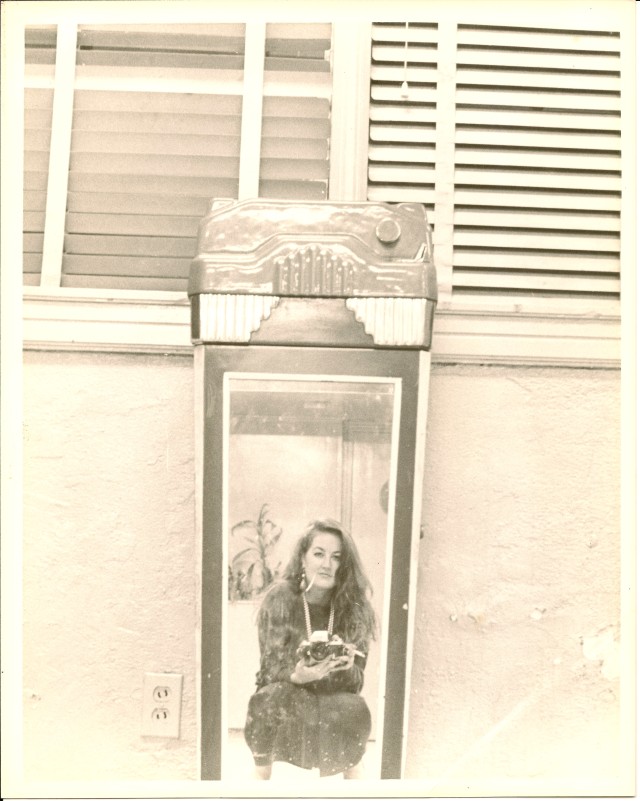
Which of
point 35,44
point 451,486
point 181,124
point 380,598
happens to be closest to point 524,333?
point 451,486

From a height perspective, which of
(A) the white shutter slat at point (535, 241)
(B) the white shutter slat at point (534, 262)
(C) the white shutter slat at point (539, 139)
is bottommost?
(B) the white shutter slat at point (534, 262)

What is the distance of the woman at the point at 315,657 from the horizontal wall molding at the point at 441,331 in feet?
1.30

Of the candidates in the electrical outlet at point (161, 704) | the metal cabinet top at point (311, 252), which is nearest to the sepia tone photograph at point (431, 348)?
the electrical outlet at point (161, 704)

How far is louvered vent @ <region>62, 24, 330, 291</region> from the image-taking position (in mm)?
1445

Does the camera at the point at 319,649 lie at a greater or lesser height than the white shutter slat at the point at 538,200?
lesser

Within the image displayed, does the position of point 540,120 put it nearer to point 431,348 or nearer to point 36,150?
point 431,348

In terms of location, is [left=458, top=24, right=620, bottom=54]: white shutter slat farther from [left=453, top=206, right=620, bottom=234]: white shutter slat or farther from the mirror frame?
the mirror frame

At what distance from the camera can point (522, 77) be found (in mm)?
1458

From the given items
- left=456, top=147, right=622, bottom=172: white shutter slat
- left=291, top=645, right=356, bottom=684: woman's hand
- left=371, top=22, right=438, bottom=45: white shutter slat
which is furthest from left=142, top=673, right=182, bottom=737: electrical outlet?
left=371, top=22, right=438, bottom=45: white shutter slat

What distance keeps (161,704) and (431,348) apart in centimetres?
76

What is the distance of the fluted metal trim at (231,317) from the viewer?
1271mm

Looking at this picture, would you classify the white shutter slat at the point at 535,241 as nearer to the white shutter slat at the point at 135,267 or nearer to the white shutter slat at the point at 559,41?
the white shutter slat at the point at 559,41

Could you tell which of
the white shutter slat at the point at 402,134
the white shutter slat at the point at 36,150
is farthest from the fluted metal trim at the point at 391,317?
the white shutter slat at the point at 36,150

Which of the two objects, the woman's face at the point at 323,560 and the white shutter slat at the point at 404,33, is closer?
the woman's face at the point at 323,560
